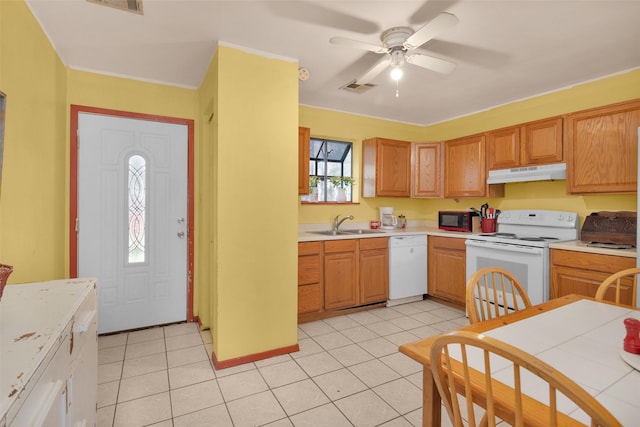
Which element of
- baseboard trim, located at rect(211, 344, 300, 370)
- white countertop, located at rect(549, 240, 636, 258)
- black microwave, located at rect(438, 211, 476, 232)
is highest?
black microwave, located at rect(438, 211, 476, 232)

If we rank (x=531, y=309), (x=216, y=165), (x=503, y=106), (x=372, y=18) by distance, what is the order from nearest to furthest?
1. (x=531, y=309)
2. (x=372, y=18)
3. (x=216, y=165)
4. (x=503, y=106)

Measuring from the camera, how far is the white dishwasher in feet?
12.3

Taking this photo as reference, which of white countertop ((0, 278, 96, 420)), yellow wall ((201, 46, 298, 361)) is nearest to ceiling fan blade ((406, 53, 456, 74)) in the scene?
yellow wall ((201, 46, 298, 361))

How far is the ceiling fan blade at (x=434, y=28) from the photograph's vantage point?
168 centimetres

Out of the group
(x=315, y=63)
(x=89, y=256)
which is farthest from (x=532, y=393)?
(x=89, y=256)

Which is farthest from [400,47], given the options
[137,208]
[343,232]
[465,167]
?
[137,208]

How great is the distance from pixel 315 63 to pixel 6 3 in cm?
192

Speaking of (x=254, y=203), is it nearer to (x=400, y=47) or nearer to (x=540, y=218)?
(x=400, y=47)

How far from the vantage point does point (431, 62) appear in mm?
2211

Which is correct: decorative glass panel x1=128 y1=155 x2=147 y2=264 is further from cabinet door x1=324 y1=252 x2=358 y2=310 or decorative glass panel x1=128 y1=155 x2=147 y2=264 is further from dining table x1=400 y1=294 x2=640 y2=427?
dining table x1=400 y1=294 x2=640 y2=427

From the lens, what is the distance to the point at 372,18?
203cm

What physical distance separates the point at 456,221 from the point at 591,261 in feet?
4.94

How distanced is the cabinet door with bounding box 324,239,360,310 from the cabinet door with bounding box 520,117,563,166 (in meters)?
2.01

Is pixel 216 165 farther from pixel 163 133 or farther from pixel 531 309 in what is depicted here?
pixel 531 309
